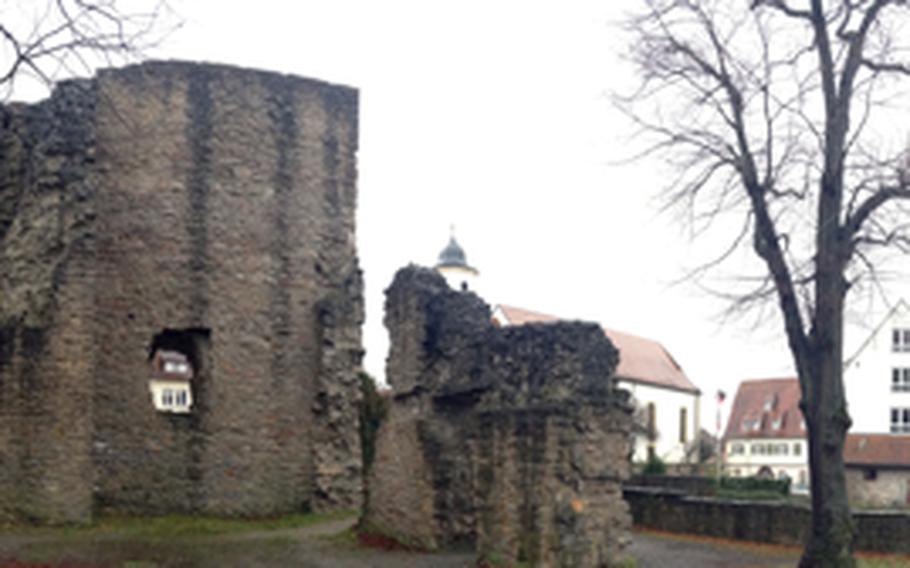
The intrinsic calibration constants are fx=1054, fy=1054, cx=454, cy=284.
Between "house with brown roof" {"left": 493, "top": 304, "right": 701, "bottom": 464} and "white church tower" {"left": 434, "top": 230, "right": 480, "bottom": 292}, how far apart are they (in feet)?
28.8

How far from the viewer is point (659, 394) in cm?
6900

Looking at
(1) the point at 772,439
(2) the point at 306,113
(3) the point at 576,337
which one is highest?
(2) the point at 306,113

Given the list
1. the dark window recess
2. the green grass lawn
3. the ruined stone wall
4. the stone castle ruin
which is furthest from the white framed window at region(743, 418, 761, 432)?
the ruined stone wall

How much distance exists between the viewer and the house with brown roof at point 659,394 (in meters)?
65.3

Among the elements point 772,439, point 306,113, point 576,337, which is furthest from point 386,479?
point 772,439

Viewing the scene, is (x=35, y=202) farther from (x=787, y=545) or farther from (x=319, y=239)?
(x=787, y=545)

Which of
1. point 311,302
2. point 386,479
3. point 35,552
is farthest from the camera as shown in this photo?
point 311,302

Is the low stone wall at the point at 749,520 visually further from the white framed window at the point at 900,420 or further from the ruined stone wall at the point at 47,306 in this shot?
the white framed window at the point at 900,420

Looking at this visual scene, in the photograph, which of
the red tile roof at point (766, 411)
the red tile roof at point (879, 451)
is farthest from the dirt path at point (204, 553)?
the red tile roof at point (766, 411)

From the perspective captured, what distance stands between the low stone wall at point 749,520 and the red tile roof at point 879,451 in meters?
24.1

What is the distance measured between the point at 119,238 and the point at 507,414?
876 centimetres

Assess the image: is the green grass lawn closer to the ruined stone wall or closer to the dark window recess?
the ruined stone wall

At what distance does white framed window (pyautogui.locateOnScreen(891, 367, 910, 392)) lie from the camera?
4706 cm

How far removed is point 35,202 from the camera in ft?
57.3
